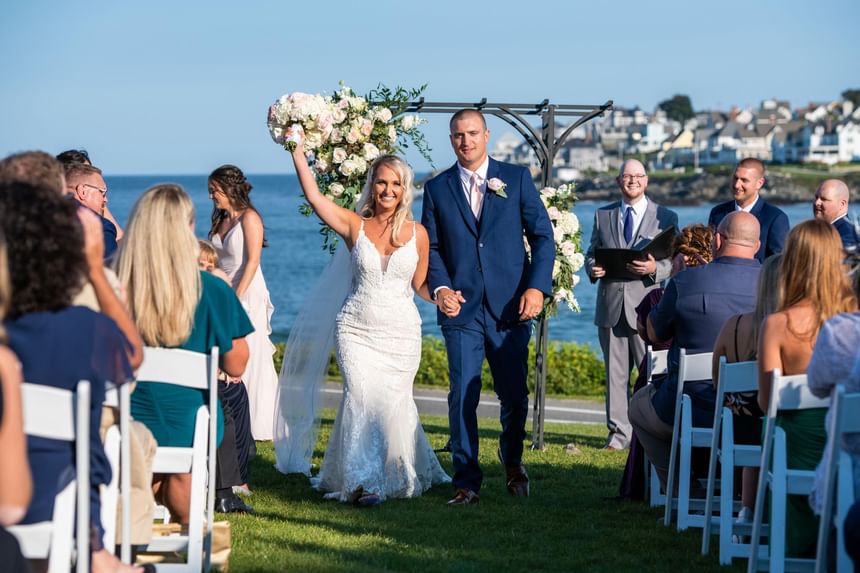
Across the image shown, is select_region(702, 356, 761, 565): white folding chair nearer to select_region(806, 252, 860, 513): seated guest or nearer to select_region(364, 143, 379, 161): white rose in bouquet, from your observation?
select_region(806, 252, 860, 513): seated guest

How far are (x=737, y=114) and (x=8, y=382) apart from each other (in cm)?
20230

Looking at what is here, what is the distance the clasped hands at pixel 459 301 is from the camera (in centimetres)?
777

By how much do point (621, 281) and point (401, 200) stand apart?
2892 mm

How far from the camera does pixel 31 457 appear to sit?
4023 mm

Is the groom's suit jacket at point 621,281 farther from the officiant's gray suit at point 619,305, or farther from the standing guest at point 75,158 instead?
the standing guest at point 75,158

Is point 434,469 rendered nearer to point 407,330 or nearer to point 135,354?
point 407,330

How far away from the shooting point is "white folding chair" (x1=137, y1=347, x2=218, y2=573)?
5.14 meters

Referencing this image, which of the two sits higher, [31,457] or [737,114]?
[737,114]

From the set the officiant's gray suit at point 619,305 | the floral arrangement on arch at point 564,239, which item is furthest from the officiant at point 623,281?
the floral arrangement on arch at point 564,239

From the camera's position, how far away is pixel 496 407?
14609 millimetres

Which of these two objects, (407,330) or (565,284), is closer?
(407,330)

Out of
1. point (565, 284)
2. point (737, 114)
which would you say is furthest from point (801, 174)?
point (565, 284)

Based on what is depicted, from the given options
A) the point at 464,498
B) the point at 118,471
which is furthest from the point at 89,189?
the point at 118,471

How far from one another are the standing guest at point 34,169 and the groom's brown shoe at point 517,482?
4316mm
